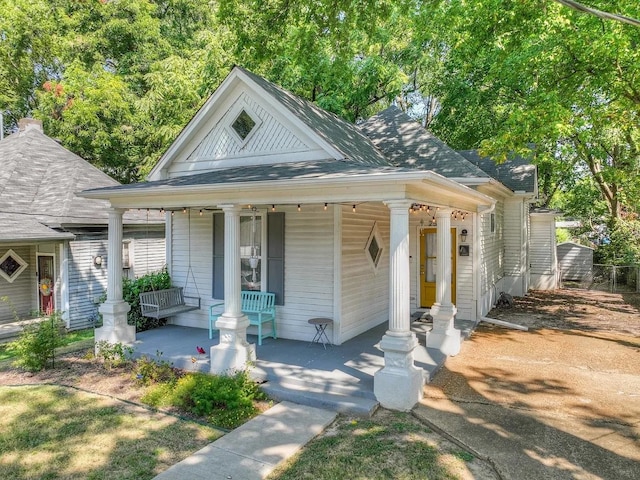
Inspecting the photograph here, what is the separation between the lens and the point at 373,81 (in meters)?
16.3

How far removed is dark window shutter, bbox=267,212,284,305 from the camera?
27.9 ft

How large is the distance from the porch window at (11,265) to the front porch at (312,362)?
4995 millimetres

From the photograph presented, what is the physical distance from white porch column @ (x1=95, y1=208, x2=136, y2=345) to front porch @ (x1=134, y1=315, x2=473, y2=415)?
387mm

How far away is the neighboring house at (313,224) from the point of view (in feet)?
18.7

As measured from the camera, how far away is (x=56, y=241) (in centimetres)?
1057

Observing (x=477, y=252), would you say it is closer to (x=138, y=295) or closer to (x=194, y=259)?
(x=194, y=259)

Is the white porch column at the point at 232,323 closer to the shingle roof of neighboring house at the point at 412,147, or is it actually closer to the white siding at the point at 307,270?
the white siding at the point at 307,270

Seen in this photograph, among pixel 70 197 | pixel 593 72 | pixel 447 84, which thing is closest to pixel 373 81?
pixel 447 84

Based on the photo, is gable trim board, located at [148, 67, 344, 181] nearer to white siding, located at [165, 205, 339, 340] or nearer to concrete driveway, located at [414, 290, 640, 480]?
white siding, located at [165, 205, 339, 340]

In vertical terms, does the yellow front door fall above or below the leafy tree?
below

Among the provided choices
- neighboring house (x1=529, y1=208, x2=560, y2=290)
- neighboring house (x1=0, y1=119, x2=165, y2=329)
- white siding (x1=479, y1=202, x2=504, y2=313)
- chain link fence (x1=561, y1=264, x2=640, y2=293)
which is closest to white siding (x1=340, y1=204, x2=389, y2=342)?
white siding (x1=479, y1=202, x2=504, y2=313)

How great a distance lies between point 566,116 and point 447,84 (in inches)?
312

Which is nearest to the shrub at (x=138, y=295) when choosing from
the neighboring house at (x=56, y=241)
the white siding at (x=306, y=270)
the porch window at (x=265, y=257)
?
the porch window at (x=265, y=257)

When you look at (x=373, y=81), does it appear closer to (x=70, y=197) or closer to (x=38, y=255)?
(x=70, y=197)
